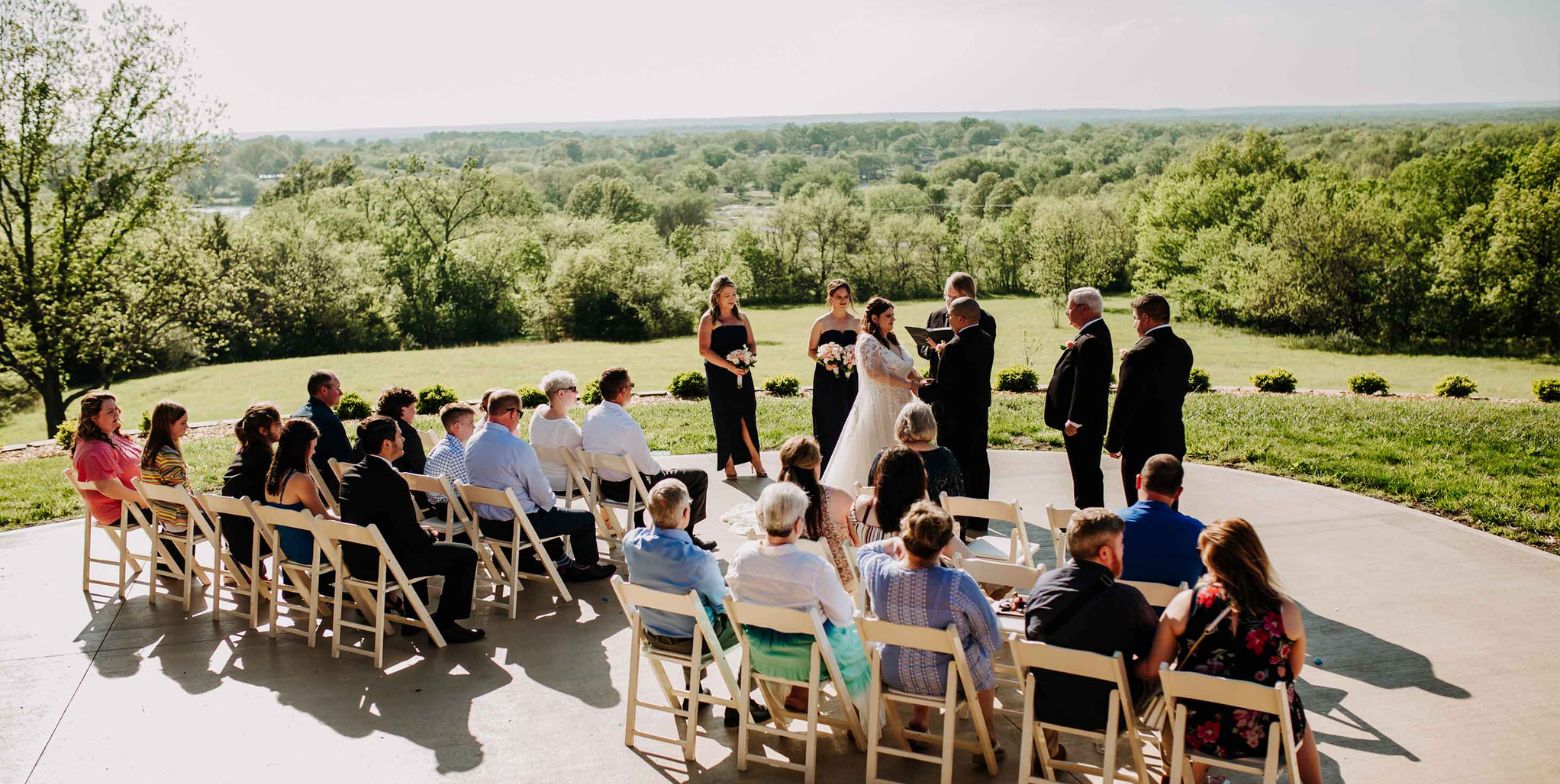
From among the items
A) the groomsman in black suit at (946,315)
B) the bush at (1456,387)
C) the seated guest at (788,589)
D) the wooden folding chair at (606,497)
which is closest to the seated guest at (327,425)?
the wooden folding chair at (606,497)

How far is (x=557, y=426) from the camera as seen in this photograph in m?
8.27

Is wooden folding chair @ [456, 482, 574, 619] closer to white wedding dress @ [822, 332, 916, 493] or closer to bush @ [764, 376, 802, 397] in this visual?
white wedding dress @ [822, 332, 916, 493]

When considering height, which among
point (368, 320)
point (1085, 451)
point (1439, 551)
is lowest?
point (368, 320)

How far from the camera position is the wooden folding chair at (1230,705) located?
3.96m

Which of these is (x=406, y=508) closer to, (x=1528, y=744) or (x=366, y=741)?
(x=366, y=741)

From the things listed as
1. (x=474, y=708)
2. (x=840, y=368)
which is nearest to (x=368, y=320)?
(x=840, y=368)

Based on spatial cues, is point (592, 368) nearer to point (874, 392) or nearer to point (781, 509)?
point (874, 392)

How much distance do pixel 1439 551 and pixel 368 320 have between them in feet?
152

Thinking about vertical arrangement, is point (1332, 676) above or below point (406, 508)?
below

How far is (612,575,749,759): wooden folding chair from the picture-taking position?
4996 millimetres

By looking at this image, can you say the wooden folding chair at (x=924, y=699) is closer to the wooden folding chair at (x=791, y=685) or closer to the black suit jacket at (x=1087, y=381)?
the wooden folding chair at (x=791, y=685)

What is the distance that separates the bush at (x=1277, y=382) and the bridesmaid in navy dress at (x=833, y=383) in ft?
29.1

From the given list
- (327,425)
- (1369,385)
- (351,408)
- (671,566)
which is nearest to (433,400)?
(351,408)

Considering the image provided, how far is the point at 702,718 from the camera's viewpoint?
5.74 meters
